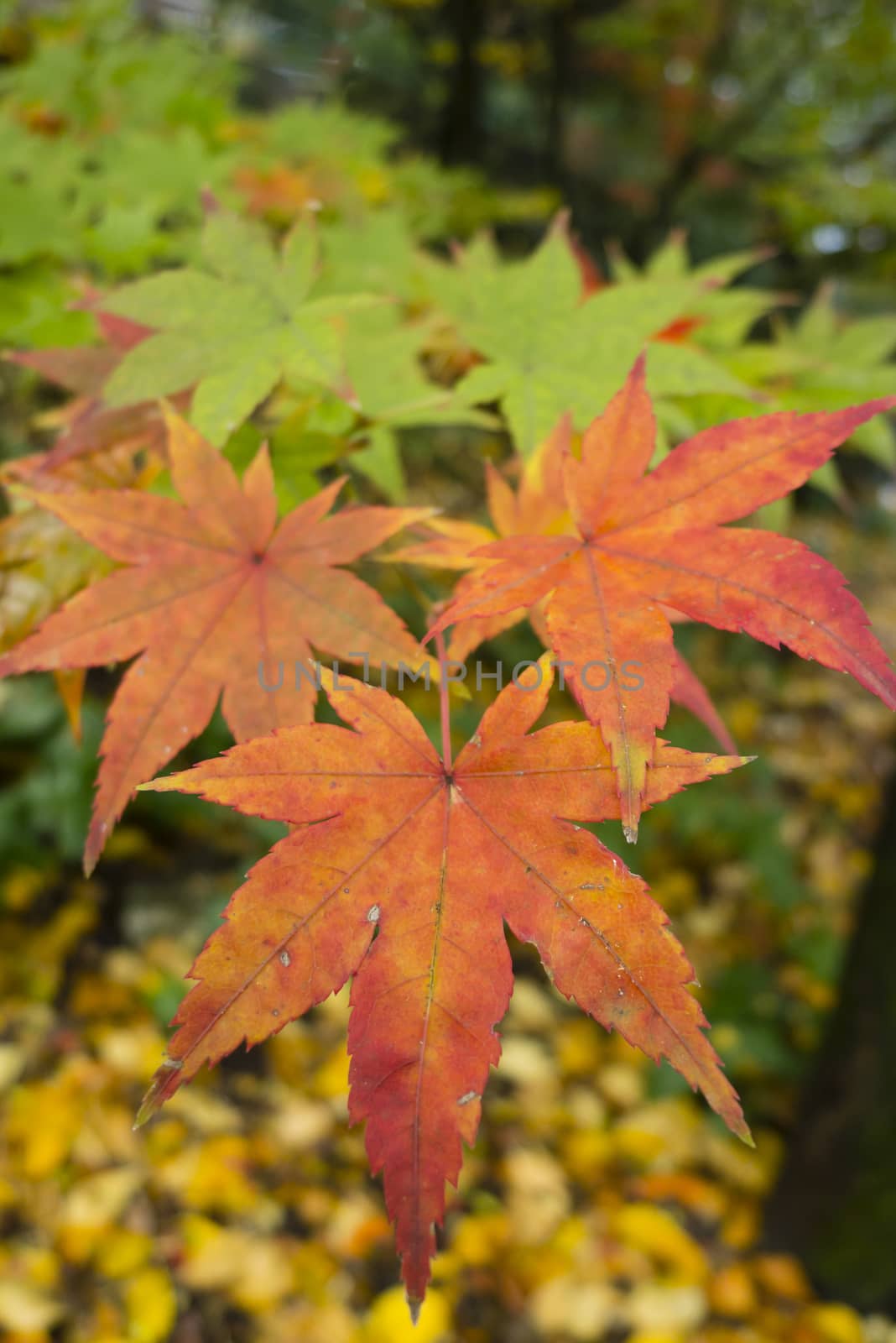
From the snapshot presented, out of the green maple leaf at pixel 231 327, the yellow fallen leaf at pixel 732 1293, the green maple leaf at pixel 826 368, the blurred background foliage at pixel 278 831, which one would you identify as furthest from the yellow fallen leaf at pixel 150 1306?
the green maple leaf at pixel 826 368

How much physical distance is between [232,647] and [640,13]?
4.92 meters

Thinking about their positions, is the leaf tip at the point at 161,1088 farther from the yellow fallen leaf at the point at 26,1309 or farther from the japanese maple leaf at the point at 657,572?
the yellow fallen leaf at the point at 26,1309

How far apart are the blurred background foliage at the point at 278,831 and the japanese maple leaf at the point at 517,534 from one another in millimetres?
68

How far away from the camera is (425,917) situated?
1.57ft

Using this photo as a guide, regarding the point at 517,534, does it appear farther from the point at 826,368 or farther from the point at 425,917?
the point at 826,368

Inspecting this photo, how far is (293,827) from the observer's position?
0.49 meters

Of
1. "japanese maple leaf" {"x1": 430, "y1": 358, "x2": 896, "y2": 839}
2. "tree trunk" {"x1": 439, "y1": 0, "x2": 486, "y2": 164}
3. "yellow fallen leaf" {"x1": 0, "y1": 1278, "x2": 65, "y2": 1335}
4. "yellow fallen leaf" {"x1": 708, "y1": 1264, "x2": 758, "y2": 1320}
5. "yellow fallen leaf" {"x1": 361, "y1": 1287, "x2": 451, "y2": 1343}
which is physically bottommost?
"yellow fallen leaf" {"x1": 708, "y1": 1264, "x2": 758, "y2": 1320}

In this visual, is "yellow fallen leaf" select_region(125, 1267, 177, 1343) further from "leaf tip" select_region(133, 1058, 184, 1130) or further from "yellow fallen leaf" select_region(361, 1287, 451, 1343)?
"leaf tip" select_region(133, 1058, 184, 1130)

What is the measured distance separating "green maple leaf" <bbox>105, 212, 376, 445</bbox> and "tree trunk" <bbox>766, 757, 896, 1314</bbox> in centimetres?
161

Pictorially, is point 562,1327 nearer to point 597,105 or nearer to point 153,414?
point 153,414

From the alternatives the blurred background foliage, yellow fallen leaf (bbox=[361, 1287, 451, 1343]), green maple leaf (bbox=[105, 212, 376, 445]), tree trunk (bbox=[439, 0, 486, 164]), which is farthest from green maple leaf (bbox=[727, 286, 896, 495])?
tree trunk (bbox=[439, 0, 486, 164])

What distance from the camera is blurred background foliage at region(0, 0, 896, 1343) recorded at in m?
0.76

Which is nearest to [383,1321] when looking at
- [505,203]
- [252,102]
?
[505,203]

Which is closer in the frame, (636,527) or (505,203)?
(636,527)
